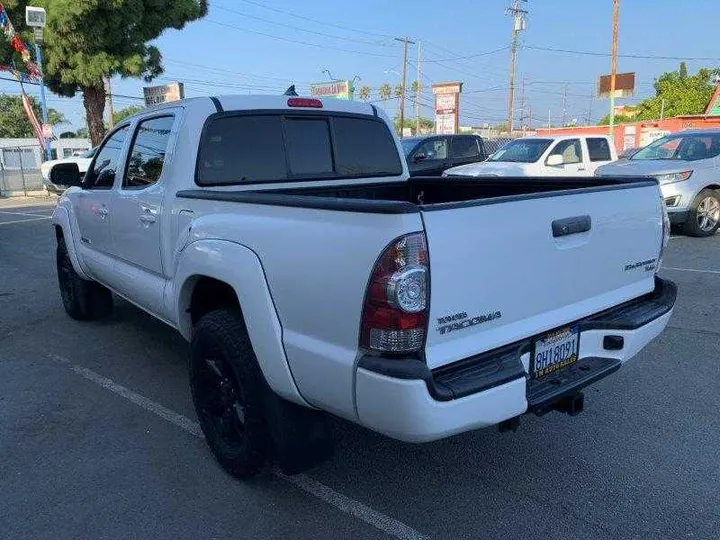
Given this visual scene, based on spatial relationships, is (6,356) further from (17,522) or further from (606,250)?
(606,250)

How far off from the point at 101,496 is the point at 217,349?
93 centimetres

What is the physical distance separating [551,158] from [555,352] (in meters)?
10.6

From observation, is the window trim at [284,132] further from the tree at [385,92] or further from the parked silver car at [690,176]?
the tree at [385,92]

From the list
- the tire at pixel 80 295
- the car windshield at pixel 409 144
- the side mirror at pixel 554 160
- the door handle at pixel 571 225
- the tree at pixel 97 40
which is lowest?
the tire at pixel 80 295

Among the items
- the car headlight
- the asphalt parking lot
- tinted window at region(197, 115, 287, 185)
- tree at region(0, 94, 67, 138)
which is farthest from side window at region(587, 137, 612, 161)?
tree at region(0, 94, 67, 138)

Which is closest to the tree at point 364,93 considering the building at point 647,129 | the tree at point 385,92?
the tree at point 385,92

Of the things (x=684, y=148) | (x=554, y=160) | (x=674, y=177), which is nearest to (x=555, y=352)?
(x=674, y=177)

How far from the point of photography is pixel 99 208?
4.71 m

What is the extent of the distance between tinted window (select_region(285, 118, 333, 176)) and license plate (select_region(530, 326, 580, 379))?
6.67 ft

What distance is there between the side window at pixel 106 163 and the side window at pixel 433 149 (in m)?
10.3

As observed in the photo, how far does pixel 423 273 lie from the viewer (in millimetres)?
2121

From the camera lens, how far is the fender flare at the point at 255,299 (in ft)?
8.35

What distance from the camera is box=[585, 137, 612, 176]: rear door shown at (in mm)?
12987

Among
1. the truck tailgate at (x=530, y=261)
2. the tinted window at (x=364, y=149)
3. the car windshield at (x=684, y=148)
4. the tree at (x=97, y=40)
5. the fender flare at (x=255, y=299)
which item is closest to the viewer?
the truck tailgate at (x=530, y=261)
